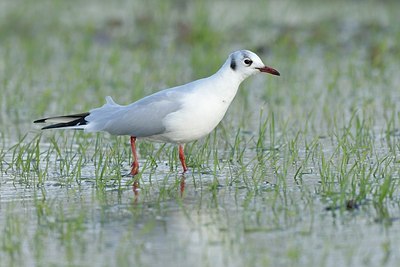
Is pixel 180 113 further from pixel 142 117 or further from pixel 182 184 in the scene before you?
pixel 182 184

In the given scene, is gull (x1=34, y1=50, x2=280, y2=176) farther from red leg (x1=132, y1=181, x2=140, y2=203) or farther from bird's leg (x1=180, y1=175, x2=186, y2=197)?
red leg (x1=132, y1=181, x2=140, y2=203)

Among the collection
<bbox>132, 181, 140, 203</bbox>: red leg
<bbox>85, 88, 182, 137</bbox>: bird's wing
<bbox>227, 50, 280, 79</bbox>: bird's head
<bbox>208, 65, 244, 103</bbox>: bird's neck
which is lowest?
<bbox>132, 181, 140, 203</bbox>: red leg

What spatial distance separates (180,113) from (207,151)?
A: 0.91 metres

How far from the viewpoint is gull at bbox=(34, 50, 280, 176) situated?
771cm

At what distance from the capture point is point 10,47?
15.2 metres

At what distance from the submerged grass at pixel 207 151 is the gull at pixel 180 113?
289 mm

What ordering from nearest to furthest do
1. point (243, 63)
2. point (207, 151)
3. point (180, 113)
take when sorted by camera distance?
point (180, 113) < point (243, 63) < point (207, 151)

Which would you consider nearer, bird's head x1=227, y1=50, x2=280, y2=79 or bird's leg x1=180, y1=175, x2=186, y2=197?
bird's leg x1=180, y1=175, x2=186, y2=197

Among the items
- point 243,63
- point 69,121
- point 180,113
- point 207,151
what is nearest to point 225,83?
point 243,63

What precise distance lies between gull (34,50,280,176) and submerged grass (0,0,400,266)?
11.4 inches

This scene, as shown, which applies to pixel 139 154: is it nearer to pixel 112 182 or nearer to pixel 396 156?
pixel 112 182

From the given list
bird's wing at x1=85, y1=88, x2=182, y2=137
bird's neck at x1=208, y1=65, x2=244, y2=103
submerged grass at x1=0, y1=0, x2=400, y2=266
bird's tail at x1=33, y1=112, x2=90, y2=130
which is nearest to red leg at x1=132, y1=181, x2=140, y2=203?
submerged grass at x1=0, y1=0, x2=400, y2=266

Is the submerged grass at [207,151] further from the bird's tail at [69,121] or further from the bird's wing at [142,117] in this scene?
the bird's wing at [142,117]

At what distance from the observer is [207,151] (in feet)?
28.0
